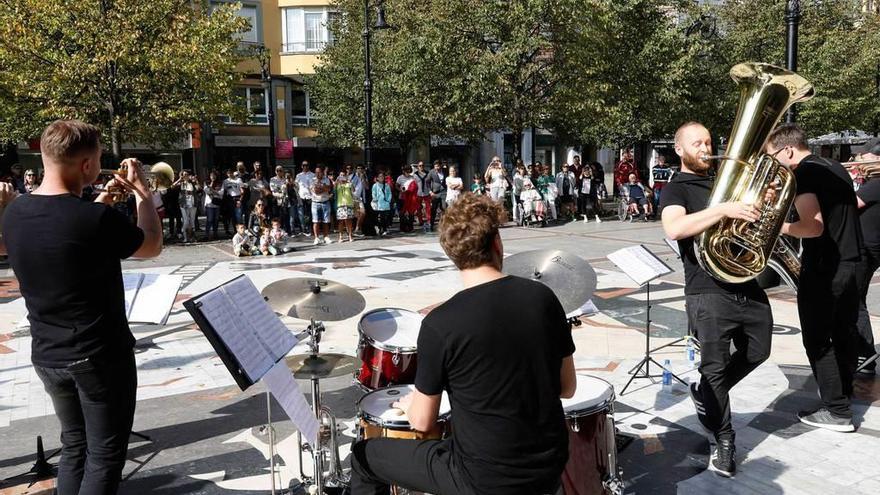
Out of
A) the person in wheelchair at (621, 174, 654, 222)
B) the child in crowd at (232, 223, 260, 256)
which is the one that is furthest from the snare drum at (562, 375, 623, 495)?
the person in wheelchair at (621, 174, 654, 222)

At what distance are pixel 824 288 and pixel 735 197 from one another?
4.75ft

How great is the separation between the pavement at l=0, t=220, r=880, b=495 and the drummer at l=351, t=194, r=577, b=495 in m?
1.78

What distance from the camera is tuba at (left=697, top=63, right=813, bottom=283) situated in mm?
3945

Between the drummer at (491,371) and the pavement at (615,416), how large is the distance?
1.78 meters

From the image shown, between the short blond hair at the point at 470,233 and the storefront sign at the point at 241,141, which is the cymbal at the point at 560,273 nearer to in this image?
the short blond hair at the point at 470,233

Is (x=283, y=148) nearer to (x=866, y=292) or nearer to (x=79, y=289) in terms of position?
(x=866, y=292)

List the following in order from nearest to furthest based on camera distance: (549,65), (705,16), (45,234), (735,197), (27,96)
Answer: (45,234) < (735,197) < (27,96) < (549,65) < (705,16)

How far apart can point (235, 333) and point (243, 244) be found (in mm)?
11545

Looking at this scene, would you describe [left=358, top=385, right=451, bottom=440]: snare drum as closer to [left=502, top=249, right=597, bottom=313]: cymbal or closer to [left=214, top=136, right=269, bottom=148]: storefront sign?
[left=502, top=249, right=597, bottom=313]: cymbal

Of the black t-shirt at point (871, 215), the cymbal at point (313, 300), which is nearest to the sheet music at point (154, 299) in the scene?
the cymbal at point (313, 300)

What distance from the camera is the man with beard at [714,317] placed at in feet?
13.5

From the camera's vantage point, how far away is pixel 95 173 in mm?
3293

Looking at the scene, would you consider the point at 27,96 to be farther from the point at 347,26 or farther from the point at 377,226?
the point at 347,26

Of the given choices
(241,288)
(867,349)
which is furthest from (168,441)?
(867,349)
